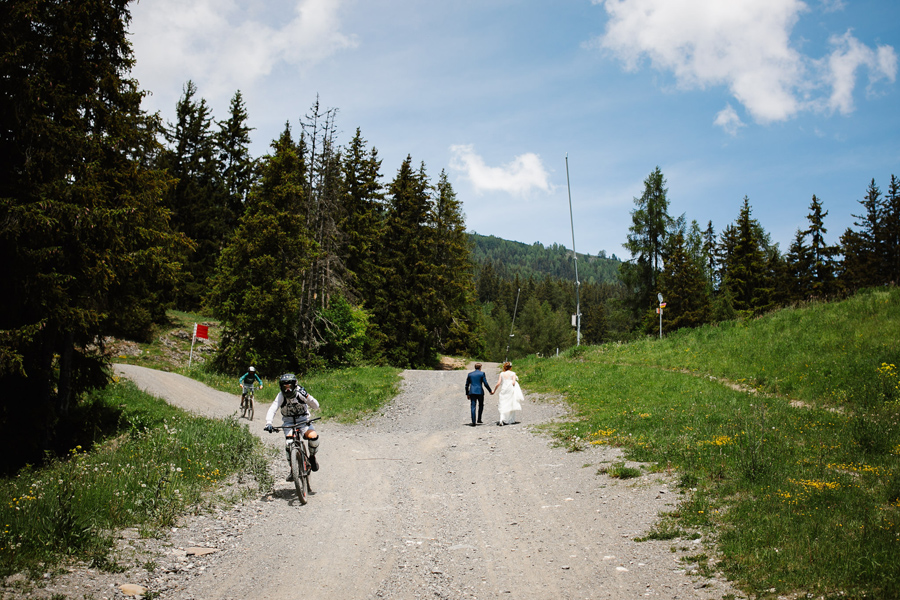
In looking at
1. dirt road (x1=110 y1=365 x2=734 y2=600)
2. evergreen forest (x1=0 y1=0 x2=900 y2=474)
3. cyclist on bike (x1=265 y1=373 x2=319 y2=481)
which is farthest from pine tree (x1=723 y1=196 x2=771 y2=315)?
cyclist on bike (x1=265 y1=373 x2=319 y2=481)

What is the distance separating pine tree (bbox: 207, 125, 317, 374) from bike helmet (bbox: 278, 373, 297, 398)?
20330mm

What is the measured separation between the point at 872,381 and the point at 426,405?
14.9m

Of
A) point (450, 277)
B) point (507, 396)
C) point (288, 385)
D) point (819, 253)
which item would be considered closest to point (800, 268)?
point (819, 253)

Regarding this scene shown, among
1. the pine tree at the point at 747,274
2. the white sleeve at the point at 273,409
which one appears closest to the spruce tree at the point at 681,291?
the pine tree at the point at 747,274

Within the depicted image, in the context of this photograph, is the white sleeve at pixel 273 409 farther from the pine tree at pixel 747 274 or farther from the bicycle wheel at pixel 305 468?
the pine tree at pixel 747 274

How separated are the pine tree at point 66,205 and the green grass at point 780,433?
42.5 feet

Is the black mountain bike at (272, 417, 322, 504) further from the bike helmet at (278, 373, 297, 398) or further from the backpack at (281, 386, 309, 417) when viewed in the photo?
the bike helmet at (278, 373, 297, 398)

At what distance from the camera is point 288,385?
9.99 meters

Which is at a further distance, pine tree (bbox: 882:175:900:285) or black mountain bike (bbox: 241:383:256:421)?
pine tree (bbox: 882:175:900:285)

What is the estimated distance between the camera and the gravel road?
5590 millimetres

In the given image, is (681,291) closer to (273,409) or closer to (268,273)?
(268,273)

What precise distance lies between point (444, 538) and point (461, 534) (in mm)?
284

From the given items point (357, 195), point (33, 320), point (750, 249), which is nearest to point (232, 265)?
point (357, 195)

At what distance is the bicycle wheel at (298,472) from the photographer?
915 cm
